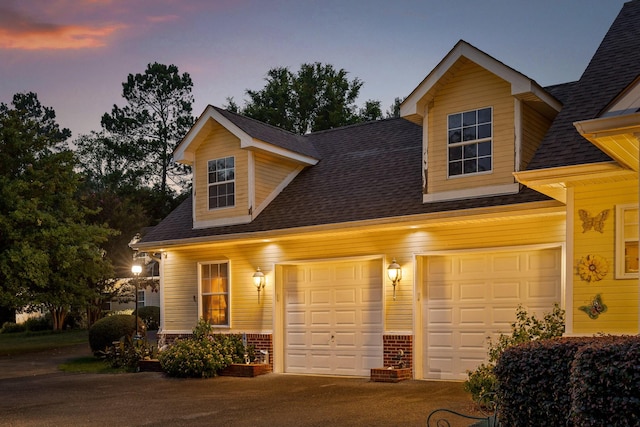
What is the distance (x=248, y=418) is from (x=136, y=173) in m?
40.5

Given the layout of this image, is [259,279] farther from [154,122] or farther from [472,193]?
[154,122]

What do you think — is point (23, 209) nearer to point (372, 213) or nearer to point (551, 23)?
point (372, 213)

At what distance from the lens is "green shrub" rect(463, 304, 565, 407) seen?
10.0 m

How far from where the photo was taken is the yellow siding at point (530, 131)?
43.8 ft

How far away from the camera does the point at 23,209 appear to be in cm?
2312

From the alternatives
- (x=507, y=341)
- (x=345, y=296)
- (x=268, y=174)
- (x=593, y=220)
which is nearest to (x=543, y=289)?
(x=507, y=341)

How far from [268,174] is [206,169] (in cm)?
170

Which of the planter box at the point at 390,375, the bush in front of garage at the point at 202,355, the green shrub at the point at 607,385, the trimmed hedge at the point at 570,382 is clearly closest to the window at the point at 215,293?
the bush in front of garage at the point at 202,355

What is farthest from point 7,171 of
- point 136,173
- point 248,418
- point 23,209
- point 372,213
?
point 136,173

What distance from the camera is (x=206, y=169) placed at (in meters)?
18.1

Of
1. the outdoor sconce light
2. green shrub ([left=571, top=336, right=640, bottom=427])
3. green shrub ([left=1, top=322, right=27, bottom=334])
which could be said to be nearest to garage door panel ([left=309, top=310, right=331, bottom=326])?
the outdoor sconce light

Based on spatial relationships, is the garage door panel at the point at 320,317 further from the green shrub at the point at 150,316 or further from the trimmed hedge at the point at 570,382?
the green shrub at the point at 150,316

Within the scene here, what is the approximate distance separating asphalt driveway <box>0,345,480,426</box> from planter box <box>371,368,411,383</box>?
243 mm

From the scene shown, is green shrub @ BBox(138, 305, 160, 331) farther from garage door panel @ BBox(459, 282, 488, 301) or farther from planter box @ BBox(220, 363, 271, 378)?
garage door panel @ BBox(459, 282, 488, 301)
